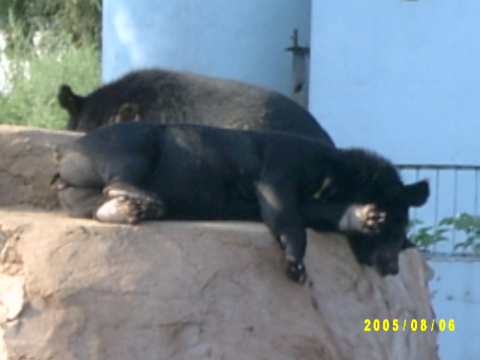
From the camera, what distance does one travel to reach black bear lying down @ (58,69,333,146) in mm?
8117

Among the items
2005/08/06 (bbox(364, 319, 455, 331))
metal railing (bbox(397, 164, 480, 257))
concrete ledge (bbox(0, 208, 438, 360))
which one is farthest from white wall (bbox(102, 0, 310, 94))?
concrete ledge (bbox(0, 208, 438, 360))

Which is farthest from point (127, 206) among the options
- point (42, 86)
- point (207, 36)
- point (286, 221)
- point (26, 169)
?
point (42, 86)

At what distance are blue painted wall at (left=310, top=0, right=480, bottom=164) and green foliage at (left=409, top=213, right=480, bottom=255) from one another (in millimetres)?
1098

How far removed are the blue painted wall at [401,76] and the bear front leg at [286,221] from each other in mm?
5230

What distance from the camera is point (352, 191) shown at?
6094 millimetres

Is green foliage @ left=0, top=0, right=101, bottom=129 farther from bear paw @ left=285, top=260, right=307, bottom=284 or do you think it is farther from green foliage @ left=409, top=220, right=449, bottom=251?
bear paw @ left=285, top=260, right=307, bottom=284

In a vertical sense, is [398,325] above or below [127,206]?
below

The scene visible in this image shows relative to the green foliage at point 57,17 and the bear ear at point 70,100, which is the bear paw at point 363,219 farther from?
the green foliage at point 57,17

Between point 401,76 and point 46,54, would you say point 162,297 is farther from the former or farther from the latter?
point 46,54

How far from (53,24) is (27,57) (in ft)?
7.05

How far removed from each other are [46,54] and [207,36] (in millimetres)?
5557

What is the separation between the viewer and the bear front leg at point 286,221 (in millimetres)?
5551

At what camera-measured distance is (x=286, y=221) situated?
18.6ft

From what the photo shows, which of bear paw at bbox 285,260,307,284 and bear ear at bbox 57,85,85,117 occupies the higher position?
bear ear at bbox 57,85,85,117
